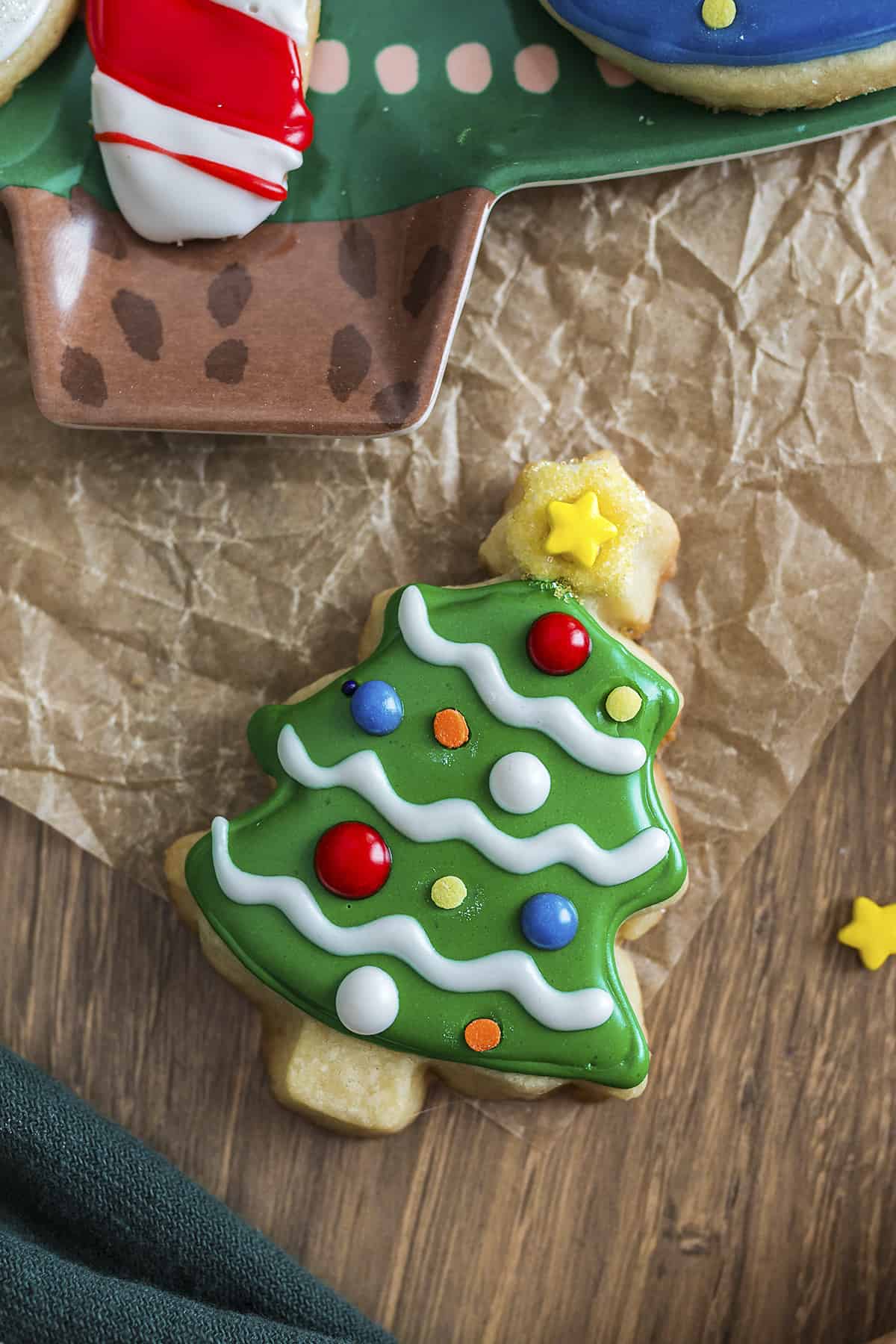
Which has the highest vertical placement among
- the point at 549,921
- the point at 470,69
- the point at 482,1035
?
the point at 470,69

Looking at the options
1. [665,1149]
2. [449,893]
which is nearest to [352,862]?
[449,893]

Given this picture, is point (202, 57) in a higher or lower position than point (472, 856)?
higher

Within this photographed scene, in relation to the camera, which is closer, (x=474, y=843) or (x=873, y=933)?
(x=474, y=843)

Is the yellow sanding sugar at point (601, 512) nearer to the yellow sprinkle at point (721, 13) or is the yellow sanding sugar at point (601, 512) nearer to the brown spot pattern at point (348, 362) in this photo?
the brown spot pattern at point (348, 362)

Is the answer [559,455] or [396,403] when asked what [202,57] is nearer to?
[396,403]

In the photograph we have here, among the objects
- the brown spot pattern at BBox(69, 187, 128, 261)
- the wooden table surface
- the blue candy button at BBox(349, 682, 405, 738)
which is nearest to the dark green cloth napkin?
the wooden table surface

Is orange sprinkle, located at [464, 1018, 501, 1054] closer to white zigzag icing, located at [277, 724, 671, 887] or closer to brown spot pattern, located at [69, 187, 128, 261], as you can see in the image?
white zigzag icing, located at [277, 724, 671, 887]

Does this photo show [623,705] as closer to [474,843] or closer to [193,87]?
[474,843]

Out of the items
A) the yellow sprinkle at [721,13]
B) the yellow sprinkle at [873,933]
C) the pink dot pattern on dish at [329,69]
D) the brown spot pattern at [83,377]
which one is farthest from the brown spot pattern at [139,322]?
the yellow sprinkle at [873,933]
